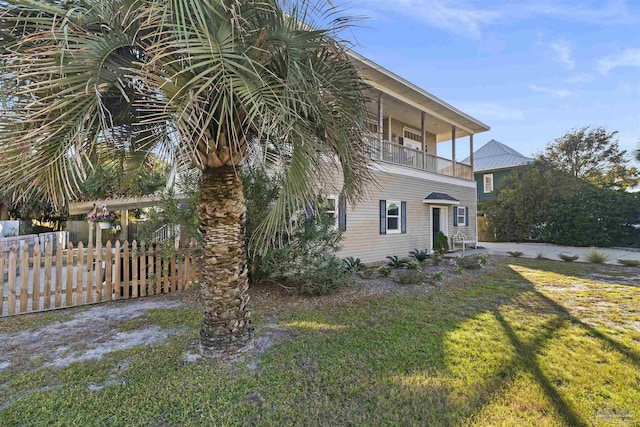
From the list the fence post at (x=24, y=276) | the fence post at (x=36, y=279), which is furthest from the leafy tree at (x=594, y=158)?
the fence post at (x=24, y=276)

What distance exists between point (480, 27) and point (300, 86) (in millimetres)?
10996

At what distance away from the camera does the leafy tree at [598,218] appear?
18234 millimetres

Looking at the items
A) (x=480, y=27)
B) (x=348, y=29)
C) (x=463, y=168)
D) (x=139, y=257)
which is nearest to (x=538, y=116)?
(x=463, y=168)

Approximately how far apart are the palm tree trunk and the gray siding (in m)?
6.25

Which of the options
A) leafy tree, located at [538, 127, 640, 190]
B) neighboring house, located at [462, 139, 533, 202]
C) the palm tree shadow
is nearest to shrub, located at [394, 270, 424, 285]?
the palm tree shadow

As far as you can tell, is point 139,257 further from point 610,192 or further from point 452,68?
point 610,192

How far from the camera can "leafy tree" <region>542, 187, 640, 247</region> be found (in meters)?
18.2

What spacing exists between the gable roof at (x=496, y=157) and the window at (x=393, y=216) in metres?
17.4

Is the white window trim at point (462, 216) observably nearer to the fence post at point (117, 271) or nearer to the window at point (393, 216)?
the window at point (393, 216)

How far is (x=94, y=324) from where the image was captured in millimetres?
5008

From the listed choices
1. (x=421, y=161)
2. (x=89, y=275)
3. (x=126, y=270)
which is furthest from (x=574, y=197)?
(x=89, y=275)

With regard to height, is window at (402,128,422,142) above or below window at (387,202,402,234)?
above

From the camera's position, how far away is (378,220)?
1210cm

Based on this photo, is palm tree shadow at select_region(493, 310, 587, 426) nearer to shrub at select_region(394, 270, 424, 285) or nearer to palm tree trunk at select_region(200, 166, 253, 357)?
shrub at select_region(394, 270, 424, 285)
